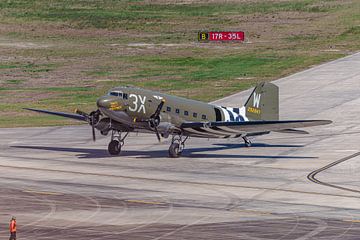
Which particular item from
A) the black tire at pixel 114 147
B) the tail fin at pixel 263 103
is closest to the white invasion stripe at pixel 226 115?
the tail fin at pixel 263 103

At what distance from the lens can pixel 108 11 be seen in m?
160

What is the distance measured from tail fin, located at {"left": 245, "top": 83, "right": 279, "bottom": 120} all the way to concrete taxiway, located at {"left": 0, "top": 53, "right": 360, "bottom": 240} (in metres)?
2.13

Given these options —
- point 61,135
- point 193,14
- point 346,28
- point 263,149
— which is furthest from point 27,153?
point 193,14

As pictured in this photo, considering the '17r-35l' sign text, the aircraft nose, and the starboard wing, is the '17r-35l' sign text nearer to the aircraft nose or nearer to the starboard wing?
the starboard wing

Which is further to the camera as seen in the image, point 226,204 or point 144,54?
point 144,54

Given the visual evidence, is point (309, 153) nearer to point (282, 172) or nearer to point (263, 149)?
point (263, 149)

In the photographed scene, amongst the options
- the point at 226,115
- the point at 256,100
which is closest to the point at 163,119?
the point at 226,115

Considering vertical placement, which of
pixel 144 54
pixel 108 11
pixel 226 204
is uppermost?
pixel 108 11

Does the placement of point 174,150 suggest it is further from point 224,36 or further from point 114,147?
point 224,36

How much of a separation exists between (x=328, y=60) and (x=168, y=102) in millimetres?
53603

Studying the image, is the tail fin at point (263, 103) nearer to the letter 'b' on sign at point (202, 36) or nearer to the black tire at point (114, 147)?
the black tire at point (114, 147)

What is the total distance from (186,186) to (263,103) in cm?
1595

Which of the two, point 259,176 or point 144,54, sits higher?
point 144,54

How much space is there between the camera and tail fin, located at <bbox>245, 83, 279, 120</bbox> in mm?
64438
